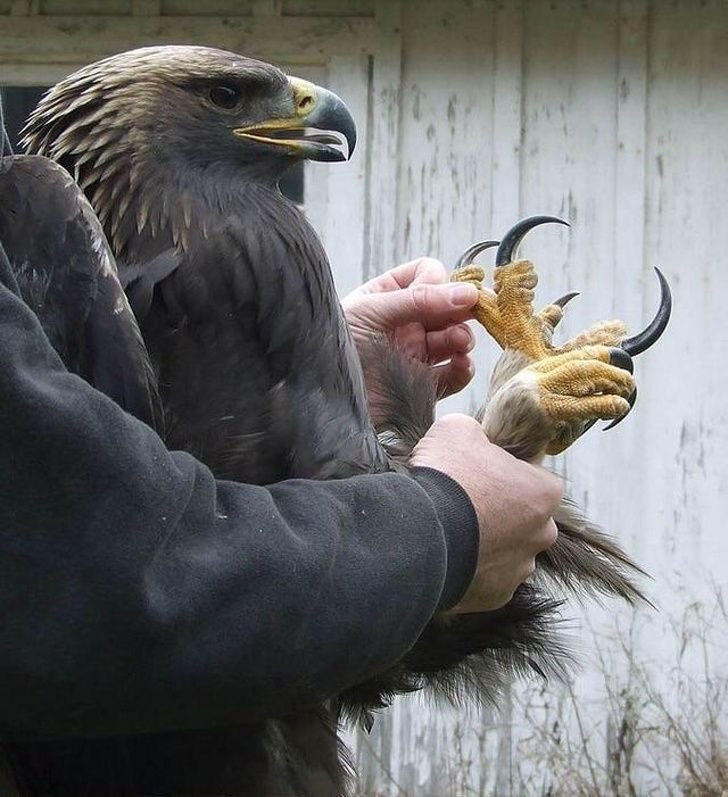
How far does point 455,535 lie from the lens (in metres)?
1.86

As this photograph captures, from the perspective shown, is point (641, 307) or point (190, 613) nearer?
point (190, 613)

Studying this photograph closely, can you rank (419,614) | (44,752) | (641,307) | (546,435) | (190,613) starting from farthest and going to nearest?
(641,307), (546,435), (44,752), (419,614), (190,613)

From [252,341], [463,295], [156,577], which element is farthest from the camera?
[463,295]

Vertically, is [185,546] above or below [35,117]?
below

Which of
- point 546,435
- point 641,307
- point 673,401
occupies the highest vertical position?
point 546,435

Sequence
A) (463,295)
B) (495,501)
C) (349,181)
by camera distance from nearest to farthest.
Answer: (495,501) < (463,295) < (349,181)

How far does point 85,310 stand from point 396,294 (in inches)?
41.6

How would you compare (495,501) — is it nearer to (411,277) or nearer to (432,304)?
(432,304)

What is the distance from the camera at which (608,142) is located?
6.14 metres

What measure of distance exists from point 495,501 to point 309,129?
110 centimetres

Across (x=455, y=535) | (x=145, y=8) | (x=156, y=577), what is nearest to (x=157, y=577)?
(x=156, y=577)

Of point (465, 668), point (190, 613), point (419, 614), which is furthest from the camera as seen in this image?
point (465, 668)

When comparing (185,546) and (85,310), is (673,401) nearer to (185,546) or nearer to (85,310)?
(85,310)

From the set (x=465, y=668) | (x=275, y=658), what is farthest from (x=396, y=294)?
(x=275, y=658)
